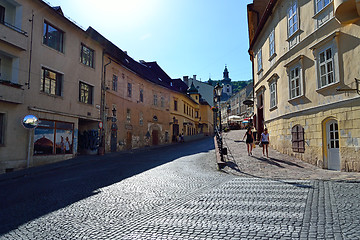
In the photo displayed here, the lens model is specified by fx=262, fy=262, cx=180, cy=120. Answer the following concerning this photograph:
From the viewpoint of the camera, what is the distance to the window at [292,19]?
13805 mm

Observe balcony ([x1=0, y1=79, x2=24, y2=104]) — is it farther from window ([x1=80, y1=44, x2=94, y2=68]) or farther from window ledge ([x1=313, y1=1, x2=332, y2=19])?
window ledge ([x1=313, y1=1, x2=332, y2=19])

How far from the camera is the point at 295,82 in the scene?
14.1m

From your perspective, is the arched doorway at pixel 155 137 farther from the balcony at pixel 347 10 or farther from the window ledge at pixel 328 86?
the balcony at pixel 347 10

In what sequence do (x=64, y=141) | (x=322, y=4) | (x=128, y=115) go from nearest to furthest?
(x=322, y=4) → (x=64, y=141) → (x=128, y=115)

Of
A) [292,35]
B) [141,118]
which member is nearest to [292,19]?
[292,35]

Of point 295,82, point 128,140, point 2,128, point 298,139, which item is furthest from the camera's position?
point 128,140

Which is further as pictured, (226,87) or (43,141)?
(226,87)

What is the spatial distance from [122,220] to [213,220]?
5.69 ft

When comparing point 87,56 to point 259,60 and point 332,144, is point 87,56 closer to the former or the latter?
point 259,60

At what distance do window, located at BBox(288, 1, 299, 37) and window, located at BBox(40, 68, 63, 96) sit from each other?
585 inches

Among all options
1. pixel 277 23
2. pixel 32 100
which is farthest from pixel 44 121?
pixel 277 23

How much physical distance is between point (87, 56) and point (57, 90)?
463 cm

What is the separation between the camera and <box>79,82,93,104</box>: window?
20.1 meters

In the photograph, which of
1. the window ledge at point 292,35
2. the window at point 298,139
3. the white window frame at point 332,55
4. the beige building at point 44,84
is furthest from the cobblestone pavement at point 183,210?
the window ledge at point 292,35
